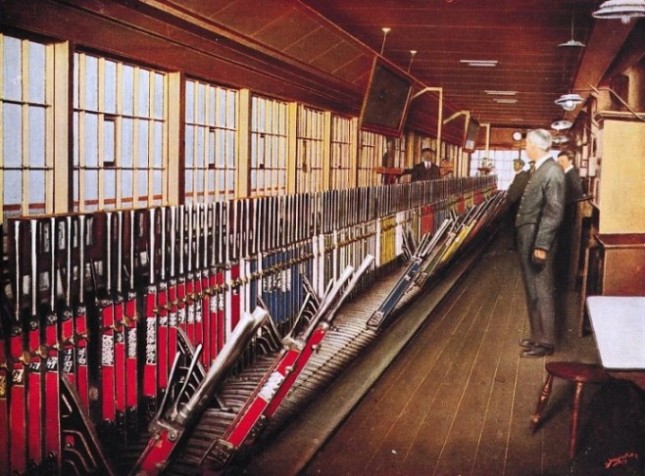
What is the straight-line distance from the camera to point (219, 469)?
2473mm

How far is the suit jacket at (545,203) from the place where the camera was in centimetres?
488

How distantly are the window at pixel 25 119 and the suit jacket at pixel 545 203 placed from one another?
3.16m

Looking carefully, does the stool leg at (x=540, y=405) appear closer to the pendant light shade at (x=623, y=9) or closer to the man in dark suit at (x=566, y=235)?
the pendant light shade at (x=623, y=9)

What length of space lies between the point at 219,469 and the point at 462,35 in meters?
7.80

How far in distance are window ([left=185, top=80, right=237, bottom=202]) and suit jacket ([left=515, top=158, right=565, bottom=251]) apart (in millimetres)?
3217

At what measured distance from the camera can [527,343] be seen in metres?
5.29

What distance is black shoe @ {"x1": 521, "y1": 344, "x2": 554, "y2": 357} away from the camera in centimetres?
506

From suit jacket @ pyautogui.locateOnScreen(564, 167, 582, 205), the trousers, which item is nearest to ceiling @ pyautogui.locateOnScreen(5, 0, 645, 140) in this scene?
suit jacket @ pyautogui.locateOnScreen(564, 167, 582, 205)

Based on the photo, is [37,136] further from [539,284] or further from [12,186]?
[539,284]

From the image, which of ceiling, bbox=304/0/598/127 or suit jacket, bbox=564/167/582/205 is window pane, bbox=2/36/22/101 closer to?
ceiling, bbox=304/0/598/127

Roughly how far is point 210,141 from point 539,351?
13.0ft

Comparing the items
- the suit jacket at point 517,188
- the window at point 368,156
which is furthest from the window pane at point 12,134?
the window at point 368,156

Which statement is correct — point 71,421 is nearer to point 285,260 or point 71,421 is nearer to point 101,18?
point 285,260

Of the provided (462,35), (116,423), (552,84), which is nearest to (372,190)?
(462,35)
